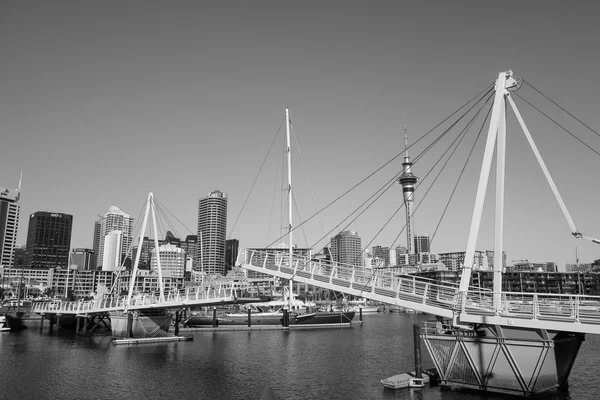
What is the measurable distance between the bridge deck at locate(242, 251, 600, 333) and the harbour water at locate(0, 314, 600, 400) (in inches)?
184

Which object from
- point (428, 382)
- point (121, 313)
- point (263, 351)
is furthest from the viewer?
point (121, 313)

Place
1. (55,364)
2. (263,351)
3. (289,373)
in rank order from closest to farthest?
(289,373) < (55,364) < (263,351)

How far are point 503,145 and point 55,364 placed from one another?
129 ft

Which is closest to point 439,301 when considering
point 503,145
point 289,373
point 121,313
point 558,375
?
point 558,375

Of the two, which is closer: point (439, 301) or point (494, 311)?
point (494, 311)

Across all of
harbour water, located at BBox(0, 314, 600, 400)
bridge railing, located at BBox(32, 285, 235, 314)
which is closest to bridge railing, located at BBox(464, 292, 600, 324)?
harbour water, located at BBox(0, 314, 600, 400)

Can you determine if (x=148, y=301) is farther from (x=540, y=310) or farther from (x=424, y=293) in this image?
(x=540, y=310)

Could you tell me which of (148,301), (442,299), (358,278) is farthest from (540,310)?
(148,301)

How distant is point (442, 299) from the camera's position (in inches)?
1139

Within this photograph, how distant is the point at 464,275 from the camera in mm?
26547

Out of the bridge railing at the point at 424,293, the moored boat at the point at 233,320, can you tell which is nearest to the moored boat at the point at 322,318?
the moored boat at the point at 233,320

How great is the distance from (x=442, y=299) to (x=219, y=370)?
1897 centimetres

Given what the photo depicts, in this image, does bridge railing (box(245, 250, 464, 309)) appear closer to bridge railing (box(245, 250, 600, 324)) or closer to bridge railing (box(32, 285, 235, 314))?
bridge railing (box(245, 250, 600, 324))

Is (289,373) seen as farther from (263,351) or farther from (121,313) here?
(121,313)
